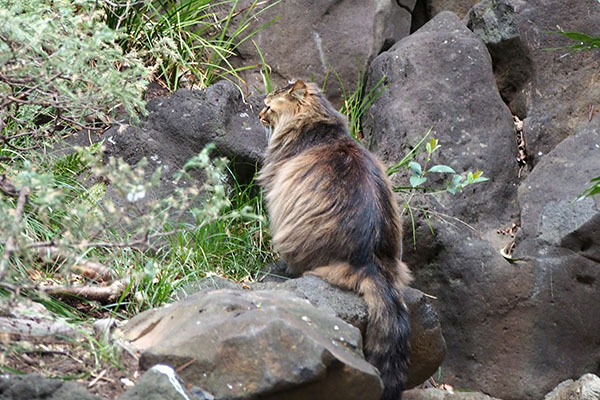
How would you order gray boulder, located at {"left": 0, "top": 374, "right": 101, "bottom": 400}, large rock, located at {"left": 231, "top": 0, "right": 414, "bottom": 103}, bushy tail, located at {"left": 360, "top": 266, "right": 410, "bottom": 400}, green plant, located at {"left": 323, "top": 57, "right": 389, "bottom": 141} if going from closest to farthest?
gray boulder, located at {"left": 0, "top": 374, "right": 101, "bottom": 400}
bushy tail, located at {"left": 360, "top": 266, "right": 410, "bottom": 400}
green plant, located at {"left": 323, "top": 57, "right": 389, "bottom": 141}
large rock, located at {"left": 231, "top": 0, "right": 414, "bottom": 103}

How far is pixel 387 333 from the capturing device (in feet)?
15.1

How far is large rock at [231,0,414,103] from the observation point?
A: 311 inches

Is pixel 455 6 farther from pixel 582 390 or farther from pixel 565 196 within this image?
pixel 582 390

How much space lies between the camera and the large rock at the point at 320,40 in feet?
25.9

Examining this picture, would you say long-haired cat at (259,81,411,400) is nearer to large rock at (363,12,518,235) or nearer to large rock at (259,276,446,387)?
large rock at (259,276,446,387)

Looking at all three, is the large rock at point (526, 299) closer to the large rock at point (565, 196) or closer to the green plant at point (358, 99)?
the large rock at point (565, 196)

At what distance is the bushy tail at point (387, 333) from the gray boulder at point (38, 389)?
1812 millimetres

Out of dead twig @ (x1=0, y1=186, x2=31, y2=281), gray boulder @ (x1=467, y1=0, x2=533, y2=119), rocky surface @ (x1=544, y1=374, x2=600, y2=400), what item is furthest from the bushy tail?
gray boulder @ (x1=467, y1=0, x2=533, y2=119)

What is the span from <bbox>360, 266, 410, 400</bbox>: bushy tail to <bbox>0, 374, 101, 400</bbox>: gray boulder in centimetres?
181

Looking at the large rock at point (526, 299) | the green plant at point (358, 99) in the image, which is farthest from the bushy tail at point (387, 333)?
the green plant at point (358, 99)

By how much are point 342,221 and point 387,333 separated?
841mm

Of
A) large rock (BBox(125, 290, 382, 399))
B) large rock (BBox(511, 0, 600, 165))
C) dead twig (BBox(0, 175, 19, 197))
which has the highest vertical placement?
dead twig (BBox(0, 175, 19, 197))

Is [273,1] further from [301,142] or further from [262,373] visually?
[262,373]

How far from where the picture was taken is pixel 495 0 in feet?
25.7
